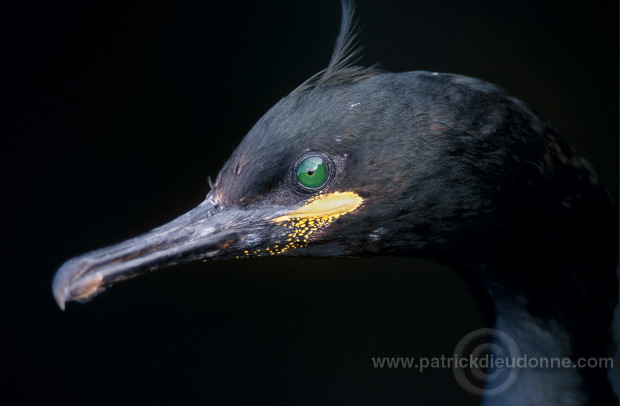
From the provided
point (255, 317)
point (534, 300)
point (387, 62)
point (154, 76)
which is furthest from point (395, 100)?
point (255, 317)

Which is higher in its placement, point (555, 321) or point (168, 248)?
point (168, 248)

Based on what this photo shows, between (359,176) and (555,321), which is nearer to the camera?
(359,176)

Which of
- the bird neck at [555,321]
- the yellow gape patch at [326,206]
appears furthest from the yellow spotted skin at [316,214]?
the bird neck at [555,321]

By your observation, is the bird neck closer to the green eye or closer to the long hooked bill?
the green eye

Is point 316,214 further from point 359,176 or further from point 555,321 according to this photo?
point 555,321

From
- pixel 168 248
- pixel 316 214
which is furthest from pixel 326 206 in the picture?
pixel 168 248
